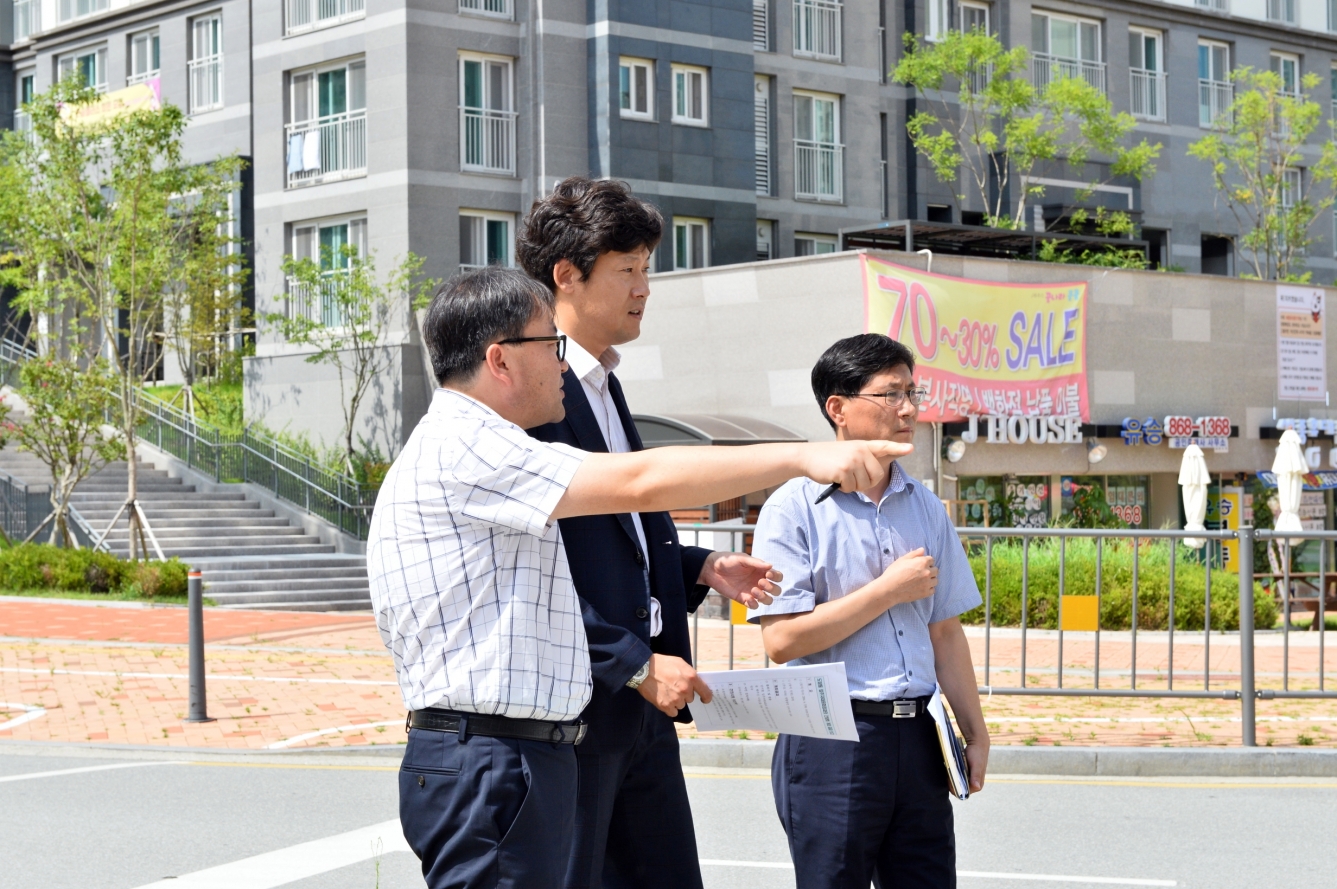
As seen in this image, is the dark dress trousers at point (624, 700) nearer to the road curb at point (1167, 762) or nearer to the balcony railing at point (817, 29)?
the road curb at point (1167, 762)

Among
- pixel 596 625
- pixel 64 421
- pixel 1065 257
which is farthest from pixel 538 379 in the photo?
pixel 1065 257

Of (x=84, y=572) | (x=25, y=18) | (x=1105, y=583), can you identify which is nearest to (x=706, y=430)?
(x=84, y=572)

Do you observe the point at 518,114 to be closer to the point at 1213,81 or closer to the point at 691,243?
the point at 691,243

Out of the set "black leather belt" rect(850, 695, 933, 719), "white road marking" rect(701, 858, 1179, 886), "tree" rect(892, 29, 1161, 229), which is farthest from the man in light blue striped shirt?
"tree" rect(892, 29, 1161, 229)

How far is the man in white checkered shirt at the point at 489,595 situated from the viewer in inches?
123

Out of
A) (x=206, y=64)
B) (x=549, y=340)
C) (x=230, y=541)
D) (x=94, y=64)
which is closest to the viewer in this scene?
(x=549, y=340)

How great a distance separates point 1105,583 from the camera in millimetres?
13375

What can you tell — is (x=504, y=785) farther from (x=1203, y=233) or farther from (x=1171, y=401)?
(x=1203, y=233)

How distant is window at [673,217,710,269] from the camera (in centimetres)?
3159

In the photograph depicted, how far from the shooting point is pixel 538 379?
3.31m

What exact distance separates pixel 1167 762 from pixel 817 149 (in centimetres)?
2620

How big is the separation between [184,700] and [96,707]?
0.64m

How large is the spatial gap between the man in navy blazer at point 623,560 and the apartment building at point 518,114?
2568 cm

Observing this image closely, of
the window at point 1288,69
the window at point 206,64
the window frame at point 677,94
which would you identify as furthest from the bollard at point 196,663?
the window at point 1288,69
